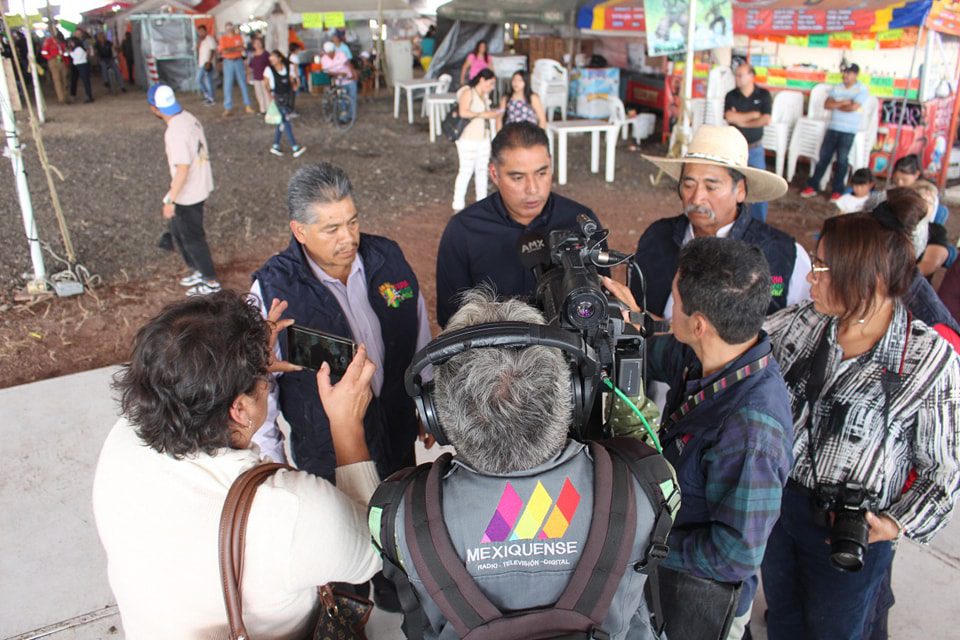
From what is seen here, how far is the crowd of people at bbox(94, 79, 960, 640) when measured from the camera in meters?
1.16

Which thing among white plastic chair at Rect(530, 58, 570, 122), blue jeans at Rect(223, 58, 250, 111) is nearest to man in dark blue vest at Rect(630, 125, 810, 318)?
white plastic chair at Rect(530, 58, 570, 122)

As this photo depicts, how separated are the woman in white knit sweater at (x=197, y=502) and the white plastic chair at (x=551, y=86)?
11013 mm

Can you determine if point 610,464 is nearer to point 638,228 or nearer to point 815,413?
point 815,413

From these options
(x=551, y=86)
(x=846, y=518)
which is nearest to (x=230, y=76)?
(x=551, y=86)

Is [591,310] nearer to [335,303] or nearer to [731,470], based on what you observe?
[731,470]

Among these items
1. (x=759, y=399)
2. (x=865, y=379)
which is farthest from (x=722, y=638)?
(x=865, y=379)

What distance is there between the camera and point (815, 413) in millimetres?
1907

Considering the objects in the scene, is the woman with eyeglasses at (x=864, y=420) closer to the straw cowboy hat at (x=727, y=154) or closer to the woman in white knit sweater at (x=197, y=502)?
the straw cowboy hat at (x=727, y=154)

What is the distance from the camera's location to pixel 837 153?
8477 millimetres

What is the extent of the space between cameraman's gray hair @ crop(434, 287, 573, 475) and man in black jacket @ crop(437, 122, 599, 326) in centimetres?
144

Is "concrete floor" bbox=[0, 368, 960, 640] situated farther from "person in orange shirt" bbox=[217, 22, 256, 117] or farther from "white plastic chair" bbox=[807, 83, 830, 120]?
"person in orange shirt" bbox=[217, 22, 256, 117]

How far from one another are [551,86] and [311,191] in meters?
10.3

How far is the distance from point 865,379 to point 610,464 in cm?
104

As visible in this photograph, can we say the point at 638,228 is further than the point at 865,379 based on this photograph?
Yes
